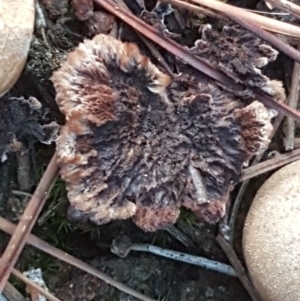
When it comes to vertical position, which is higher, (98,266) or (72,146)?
(72,146)

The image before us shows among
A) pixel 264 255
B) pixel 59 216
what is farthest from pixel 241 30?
pixel 59 216

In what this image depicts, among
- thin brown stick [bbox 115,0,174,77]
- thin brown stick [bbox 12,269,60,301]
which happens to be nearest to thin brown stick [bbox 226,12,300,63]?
thin brown stick [bbox 115,0,174,77]

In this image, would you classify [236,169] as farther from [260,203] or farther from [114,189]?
[114,189]

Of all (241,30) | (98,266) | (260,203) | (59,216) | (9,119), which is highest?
(241,30)

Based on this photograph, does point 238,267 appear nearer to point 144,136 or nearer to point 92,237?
point 92,237

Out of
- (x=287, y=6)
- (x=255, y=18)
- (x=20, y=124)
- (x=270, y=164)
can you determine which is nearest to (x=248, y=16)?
(x=255, y=18)

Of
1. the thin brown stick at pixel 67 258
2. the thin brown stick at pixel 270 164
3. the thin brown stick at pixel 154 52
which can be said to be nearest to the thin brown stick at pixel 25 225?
the thin brown stick at pixel 67 258

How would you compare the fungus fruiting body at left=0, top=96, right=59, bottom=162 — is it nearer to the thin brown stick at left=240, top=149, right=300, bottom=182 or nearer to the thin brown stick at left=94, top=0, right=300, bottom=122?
the thin brown stick at left=94, top=0, right=300, bottom=122
